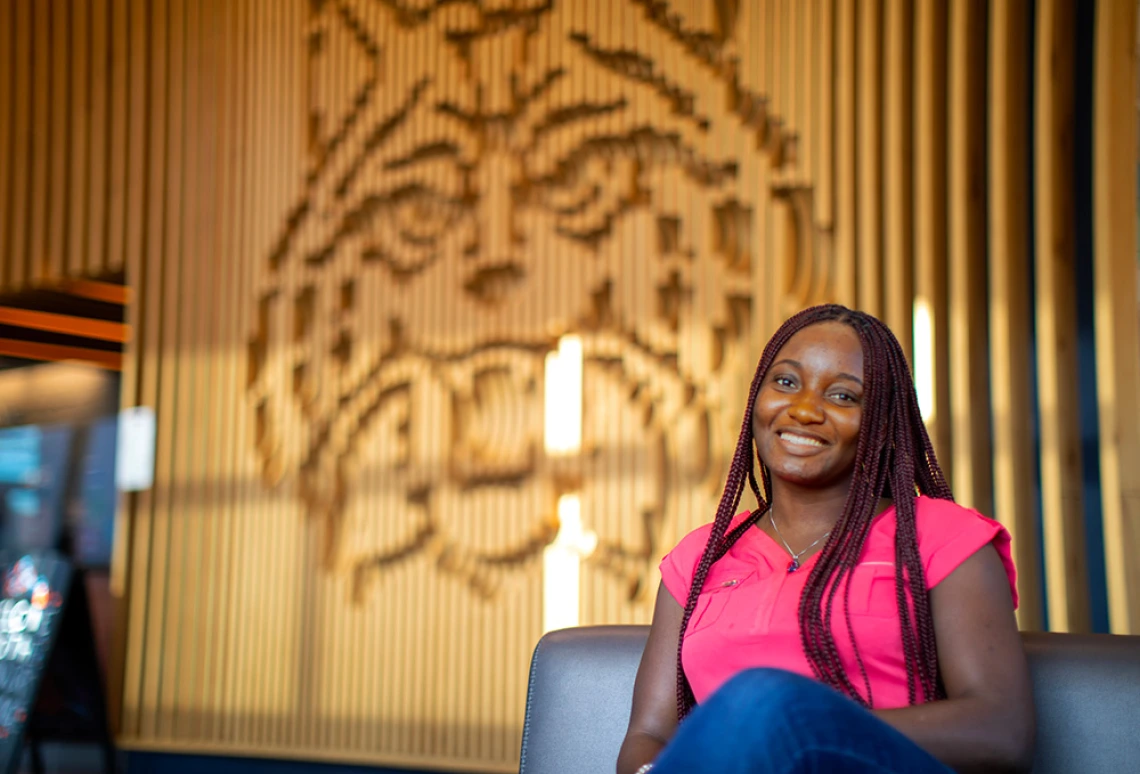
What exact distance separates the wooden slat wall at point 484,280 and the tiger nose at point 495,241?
0.01 meters

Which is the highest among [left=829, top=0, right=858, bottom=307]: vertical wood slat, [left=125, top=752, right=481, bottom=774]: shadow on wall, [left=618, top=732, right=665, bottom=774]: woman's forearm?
[left=829, top=0, right=858, bottom=307]: vertical wood slat

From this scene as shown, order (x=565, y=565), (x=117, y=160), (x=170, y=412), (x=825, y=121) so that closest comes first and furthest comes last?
1. (x=825, y=121)
2. (x=565, y=565)
3. (x=170, y=412)
4. (x=117, y=160)

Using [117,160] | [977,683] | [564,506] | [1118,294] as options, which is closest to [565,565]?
[564,506]

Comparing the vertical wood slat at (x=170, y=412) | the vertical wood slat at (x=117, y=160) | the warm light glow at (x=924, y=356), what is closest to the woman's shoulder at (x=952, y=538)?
the warm light glow at (x=924, y=356)

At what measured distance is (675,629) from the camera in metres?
1.65

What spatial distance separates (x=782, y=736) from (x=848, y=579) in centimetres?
53

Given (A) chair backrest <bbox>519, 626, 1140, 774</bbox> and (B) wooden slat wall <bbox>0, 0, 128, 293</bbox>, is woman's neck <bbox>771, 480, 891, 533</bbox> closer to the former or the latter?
(A) chair backrest <bbox>519, 626, 1140, 774</bbox>

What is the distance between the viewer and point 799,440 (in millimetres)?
1617

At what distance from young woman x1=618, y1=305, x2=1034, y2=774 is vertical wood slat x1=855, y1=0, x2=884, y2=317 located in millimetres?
1487

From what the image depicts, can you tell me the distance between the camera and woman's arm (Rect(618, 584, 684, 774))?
1529mm

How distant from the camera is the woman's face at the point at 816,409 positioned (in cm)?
160

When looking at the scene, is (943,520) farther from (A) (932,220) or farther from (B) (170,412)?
(B) (170,412)

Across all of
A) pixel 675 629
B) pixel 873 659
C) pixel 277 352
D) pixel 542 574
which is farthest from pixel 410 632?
pixel 873 659

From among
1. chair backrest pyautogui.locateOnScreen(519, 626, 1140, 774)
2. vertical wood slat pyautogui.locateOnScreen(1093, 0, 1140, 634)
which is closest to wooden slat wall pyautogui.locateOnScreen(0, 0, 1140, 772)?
vertical wood slat pyautogui.locateOnScreen(1093, 0, 1140, 634)
